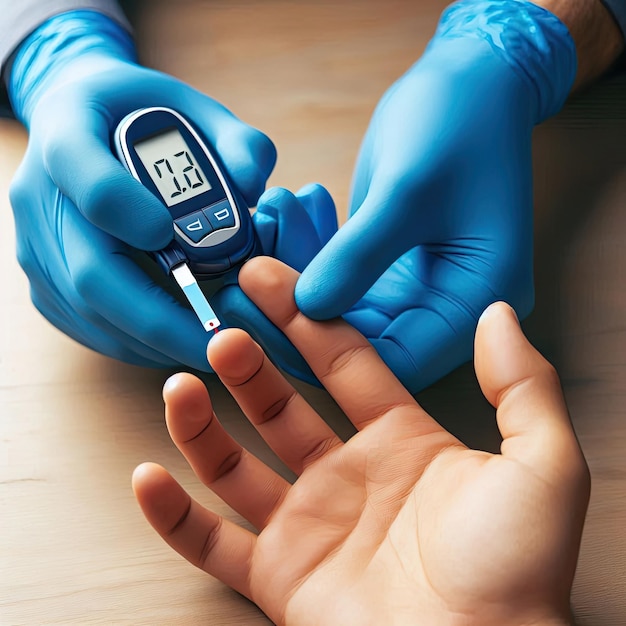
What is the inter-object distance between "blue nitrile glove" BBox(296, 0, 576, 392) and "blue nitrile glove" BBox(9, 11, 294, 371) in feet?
0.29

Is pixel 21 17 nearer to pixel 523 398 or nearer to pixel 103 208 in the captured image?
pixel 103 208

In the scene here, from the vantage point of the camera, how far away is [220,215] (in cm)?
58

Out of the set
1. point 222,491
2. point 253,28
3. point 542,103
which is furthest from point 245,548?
point 253,28

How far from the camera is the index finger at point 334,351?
56 cm

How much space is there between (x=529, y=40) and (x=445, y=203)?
0.69 feet

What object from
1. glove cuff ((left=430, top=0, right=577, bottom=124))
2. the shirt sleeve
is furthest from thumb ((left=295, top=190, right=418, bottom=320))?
the shirt sleeve

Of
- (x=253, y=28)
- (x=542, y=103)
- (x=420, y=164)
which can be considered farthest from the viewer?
(x=253, y=28)

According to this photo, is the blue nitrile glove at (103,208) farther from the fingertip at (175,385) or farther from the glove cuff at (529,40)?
the glove cuff at (529,40)

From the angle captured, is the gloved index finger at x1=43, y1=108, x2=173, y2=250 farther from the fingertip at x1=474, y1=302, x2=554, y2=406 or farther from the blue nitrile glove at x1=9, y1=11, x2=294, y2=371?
the fingertip at x1=474, y1=302, x2=554, y2=406

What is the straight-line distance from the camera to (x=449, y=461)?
0.50 metres

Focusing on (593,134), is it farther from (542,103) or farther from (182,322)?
(182,322)

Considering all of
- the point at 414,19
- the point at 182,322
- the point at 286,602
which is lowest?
the point at 286,602

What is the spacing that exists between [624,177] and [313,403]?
42cm

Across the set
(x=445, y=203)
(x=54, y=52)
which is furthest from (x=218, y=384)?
(x=54, y=52)
